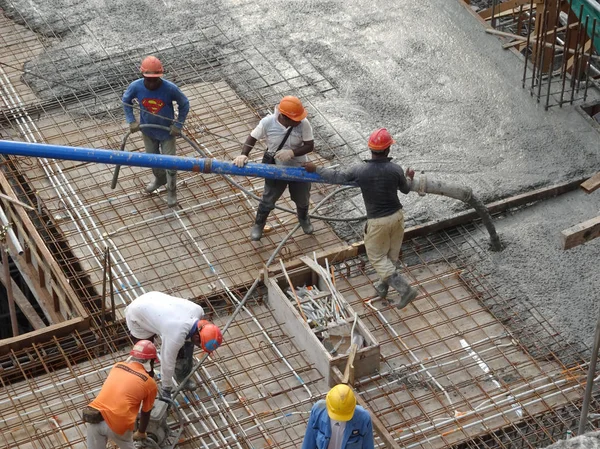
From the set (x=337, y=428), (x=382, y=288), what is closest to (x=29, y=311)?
(x=382, y=288)

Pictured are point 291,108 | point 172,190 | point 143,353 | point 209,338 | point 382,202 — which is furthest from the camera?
point 172,190

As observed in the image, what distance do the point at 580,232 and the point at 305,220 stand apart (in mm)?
3837

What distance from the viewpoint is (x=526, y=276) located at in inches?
436

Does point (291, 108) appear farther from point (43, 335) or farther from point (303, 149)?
point (43, 335)

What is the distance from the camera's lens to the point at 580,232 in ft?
27.1

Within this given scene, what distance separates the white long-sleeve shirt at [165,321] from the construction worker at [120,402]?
1.32ft

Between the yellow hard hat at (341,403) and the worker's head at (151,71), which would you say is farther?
the worker's head at (151,71)

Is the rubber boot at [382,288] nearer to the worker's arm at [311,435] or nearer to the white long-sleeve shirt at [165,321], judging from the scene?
the white long-sleeve shirt at [165,321]

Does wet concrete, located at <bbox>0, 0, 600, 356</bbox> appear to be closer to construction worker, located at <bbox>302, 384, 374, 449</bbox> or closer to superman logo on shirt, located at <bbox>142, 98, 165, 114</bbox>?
superman logo on shirt, located at <bbox>142, 98, 165, 114</bbox>

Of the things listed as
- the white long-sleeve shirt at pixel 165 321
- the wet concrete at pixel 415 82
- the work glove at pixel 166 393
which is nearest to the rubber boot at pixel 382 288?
the wet concrete at pixel 415 82

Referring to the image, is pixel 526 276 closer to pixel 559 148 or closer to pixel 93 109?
pixel 559 148

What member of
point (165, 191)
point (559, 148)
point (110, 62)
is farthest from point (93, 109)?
point (559, 148)

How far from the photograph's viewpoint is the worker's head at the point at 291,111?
10.5 metres

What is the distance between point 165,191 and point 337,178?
2.69 m
